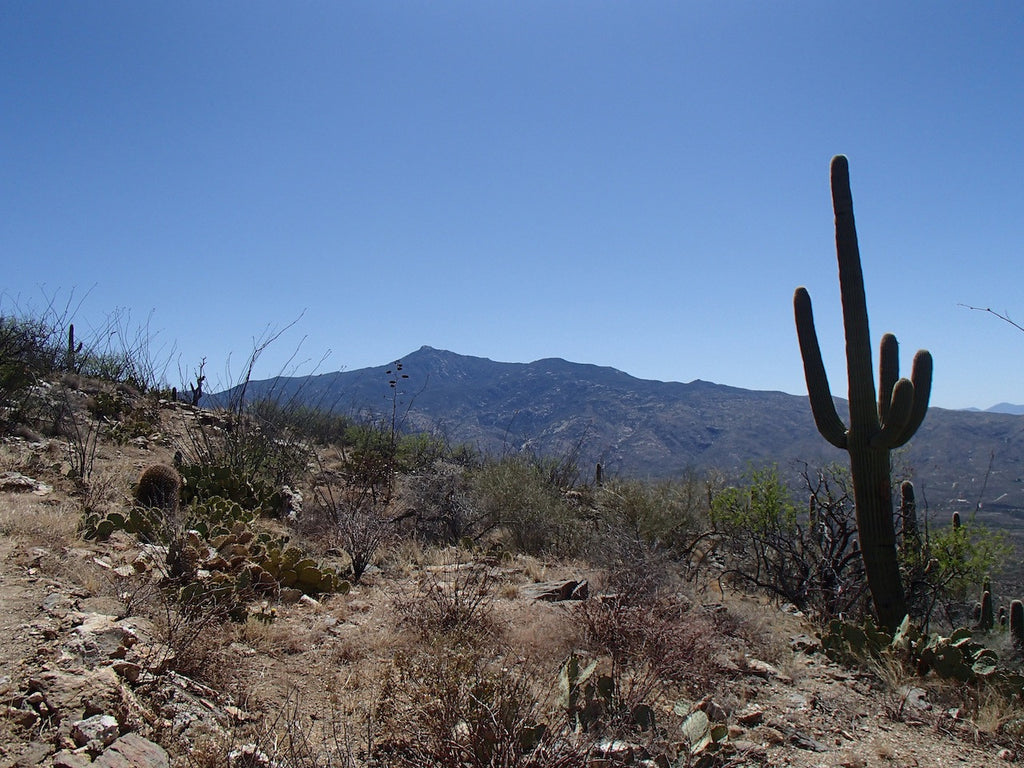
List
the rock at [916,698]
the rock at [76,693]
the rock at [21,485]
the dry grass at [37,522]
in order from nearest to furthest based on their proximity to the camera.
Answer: the rock at [76,693] < the rock at [916,698] < the dry grass at [37,522] < the rock at [21,485]

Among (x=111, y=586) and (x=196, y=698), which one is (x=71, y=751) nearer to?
(x=196, y=698)

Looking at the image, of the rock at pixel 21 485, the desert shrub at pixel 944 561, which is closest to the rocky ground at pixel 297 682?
the rock at pixel 21 485

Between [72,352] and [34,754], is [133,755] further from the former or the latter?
[72,352]

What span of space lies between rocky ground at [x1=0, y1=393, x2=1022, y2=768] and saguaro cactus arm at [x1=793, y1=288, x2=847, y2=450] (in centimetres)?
270

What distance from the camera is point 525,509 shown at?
12.2 metres

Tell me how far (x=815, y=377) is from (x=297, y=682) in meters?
7.23

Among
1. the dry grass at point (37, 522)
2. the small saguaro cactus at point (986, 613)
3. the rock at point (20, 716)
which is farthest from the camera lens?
the small saguaro cactus at point (986, 613)

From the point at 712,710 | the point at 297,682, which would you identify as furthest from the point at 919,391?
the point at 297,682

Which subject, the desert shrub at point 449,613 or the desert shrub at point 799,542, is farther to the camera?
the desert shrub at point 799,542

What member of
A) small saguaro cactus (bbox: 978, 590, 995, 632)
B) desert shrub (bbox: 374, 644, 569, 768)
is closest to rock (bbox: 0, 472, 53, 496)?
desert shrub (bbox: 374, 644, 569, 768)

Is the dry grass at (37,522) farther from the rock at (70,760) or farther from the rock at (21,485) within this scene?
the rock at (70,760)

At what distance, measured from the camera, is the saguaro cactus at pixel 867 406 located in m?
7.69

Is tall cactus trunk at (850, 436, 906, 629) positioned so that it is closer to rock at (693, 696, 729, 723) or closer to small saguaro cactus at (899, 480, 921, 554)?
small saguaro cactus at (899, 480, 921, 554)

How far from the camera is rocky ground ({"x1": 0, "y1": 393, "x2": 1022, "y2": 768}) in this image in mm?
3441
